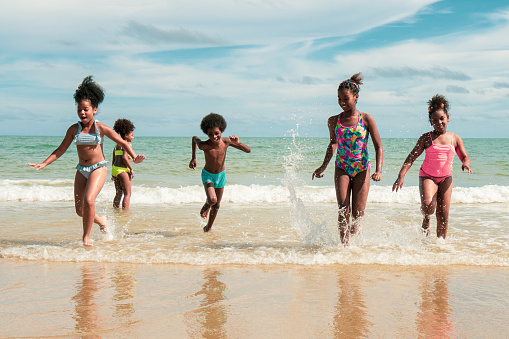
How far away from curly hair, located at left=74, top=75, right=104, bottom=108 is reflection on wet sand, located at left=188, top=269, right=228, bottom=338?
3.01 m

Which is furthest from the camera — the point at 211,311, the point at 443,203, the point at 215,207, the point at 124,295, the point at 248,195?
the point at 248,195

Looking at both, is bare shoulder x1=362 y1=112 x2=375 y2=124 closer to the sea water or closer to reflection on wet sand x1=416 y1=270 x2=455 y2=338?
the sea water

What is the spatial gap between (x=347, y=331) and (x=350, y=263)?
7.22 feet

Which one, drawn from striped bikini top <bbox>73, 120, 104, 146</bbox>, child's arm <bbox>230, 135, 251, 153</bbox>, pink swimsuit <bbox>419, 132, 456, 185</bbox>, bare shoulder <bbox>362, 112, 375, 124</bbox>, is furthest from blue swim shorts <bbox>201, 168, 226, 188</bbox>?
pink swimsuit <bbox>419, 132, 456, 185</bbox>

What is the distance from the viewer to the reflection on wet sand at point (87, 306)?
3.52 metres

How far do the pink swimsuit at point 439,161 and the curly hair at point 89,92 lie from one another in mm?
4716

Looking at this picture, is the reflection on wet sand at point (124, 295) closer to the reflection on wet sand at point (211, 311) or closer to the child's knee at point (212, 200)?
the reflection on wet sand at point (211, 311)

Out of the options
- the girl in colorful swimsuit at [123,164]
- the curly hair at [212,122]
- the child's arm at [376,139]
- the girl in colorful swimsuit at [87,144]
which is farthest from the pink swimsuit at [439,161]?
the girl in colorful swimsuit at [123,164]

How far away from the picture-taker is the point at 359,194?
6.08m

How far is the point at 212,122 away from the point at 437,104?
10.7 feet

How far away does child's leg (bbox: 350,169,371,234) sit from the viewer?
19.8 feet

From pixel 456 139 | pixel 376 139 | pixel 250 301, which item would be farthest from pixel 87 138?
pixel 456 139

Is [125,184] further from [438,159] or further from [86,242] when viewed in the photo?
[438,159]

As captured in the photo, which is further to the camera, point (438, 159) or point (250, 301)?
point (438, 159)
